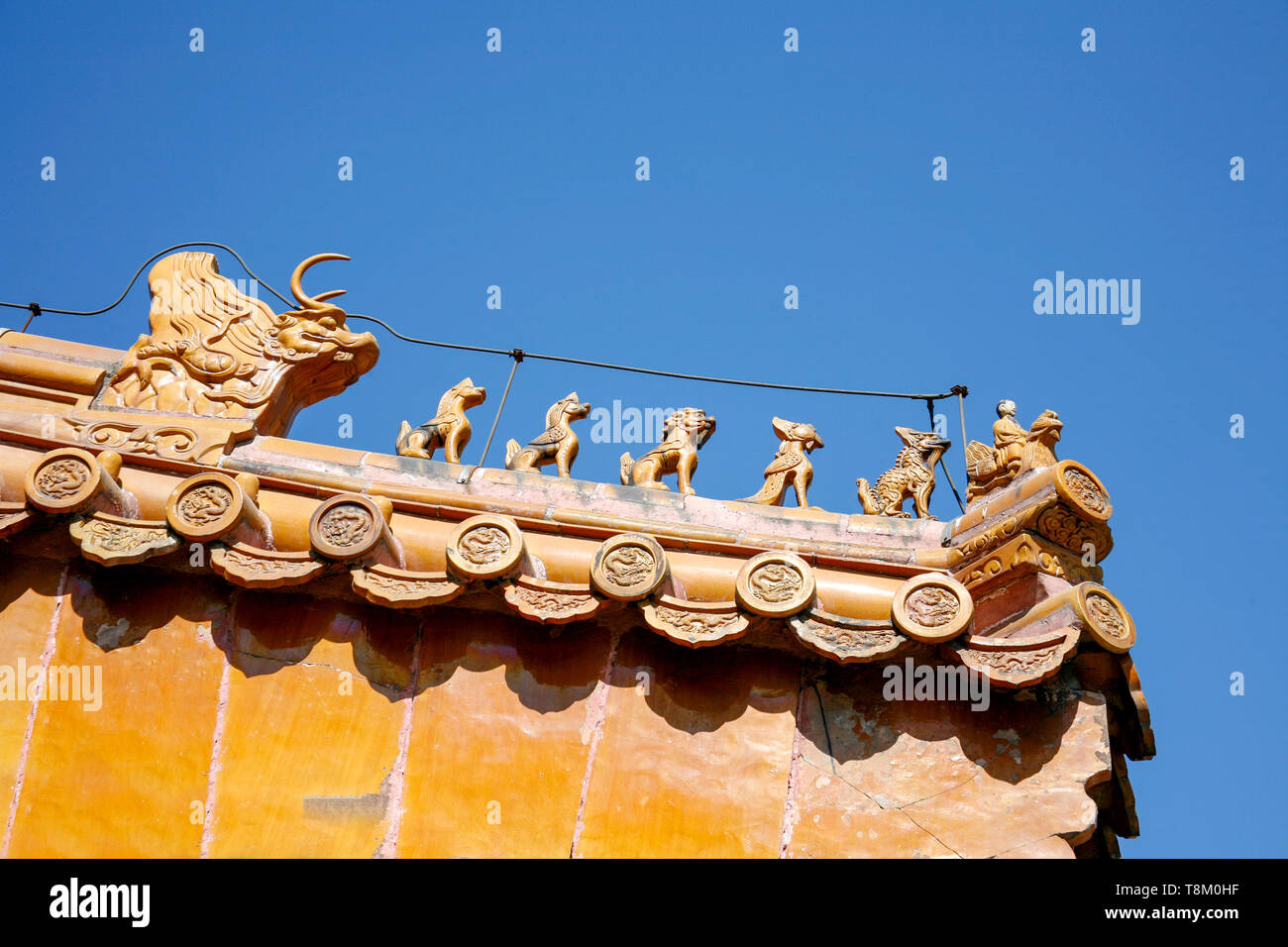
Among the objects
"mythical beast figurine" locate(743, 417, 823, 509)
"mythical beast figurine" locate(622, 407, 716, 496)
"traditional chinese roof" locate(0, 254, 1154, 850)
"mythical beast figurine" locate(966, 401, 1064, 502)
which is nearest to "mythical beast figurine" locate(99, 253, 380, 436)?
"traditional chinese roof" locate(0, 254, 1154, 850)

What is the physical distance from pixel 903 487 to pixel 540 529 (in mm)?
2631

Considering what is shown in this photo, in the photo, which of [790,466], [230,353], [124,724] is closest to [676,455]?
[790,466]

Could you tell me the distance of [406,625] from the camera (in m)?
10.8

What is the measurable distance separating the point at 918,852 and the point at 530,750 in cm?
231

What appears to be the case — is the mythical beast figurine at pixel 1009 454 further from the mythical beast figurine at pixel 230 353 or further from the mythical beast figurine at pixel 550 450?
the mythical beast figurine at pixel 230 353

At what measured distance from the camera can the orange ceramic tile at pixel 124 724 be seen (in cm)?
1012

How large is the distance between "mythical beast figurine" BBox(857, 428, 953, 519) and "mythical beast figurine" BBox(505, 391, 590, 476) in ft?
6.54

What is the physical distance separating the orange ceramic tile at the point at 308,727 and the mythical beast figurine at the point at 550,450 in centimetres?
169

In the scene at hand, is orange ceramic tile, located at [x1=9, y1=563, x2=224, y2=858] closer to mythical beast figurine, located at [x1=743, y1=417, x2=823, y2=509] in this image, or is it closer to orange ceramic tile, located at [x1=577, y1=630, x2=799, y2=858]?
orange ceramic tile, located at [x1=577, y1=630, x2=799, y2=858]

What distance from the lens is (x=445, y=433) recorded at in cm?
1224

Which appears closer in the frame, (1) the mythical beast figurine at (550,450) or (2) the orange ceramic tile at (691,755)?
(2) the orange ceramic tile at (691,755)

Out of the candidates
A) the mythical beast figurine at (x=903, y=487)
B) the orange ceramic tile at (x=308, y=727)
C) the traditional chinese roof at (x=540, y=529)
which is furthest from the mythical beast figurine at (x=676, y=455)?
the orange ceramic tile at (x=308, y=727)

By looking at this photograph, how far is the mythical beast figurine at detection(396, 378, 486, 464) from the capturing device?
39.4ft

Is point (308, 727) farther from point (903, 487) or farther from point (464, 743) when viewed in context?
point (903, 487)
